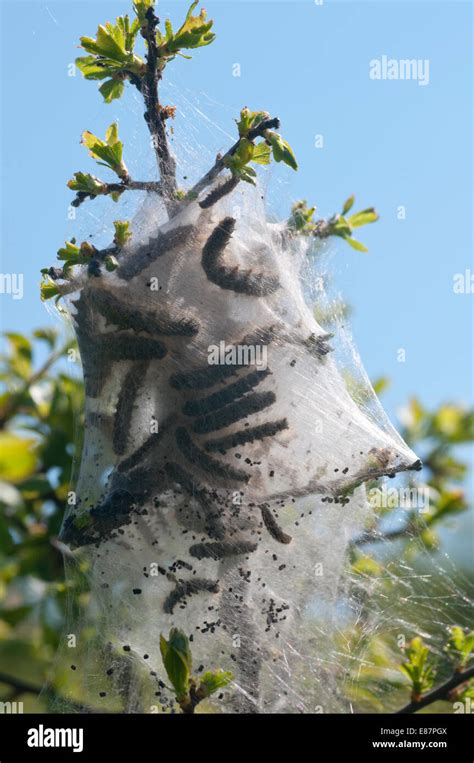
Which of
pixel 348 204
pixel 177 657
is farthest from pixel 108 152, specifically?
pixel 177 657

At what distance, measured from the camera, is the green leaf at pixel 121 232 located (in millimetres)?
2654

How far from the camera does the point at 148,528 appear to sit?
2934 millimetres

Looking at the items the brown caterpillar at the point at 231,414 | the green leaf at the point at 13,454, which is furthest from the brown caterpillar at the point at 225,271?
the green leaf at the point at 13,454

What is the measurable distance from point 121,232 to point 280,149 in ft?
1.77

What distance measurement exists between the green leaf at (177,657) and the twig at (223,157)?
1.30m

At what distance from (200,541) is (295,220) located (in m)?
1.16

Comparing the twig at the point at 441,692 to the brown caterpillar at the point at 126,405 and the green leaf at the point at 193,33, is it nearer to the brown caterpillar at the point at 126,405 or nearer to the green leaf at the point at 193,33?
the brown caterpillar at the point at 126,405

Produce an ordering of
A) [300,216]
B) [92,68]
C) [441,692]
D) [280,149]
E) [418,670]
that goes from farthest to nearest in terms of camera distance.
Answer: [441,692] → [418,670] → [300,216] → [92,68] → [280,149]

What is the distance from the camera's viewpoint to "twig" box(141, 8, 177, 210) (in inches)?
103

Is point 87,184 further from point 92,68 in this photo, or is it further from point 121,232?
point 92,68

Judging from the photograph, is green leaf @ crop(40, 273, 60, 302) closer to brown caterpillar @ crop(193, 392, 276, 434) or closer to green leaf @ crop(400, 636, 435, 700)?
brown caterpillar @ crop(193, 392, 276, 434)

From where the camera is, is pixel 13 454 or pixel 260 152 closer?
Answer: pixel 260 152

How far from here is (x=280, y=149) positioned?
248cm

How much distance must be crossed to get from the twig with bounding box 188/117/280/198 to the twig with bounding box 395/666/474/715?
1997 millimetres
